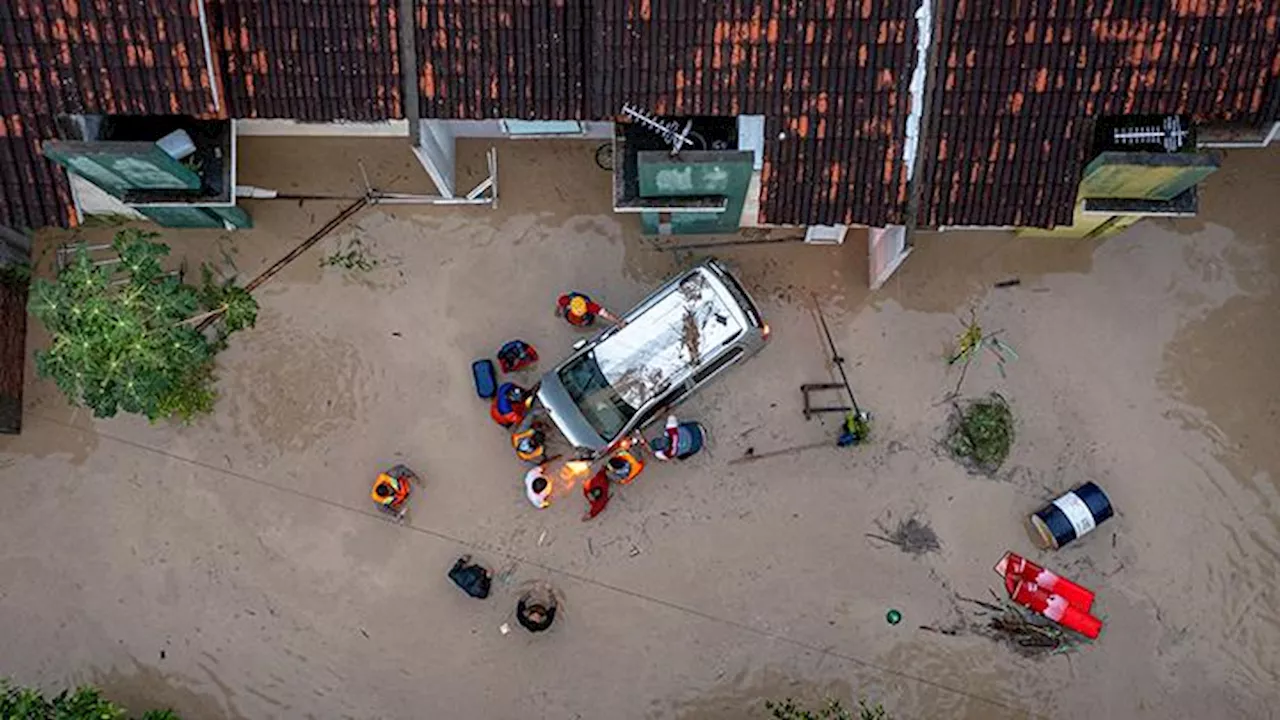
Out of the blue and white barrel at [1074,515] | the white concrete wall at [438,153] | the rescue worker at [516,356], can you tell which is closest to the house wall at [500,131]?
the white concrete wall at [438,153]

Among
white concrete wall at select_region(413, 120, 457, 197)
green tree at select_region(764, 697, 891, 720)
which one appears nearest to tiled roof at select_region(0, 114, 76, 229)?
white concrete wall at select_region(413, 120, 457, 197)

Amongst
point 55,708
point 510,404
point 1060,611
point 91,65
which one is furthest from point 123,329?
point 1060,611

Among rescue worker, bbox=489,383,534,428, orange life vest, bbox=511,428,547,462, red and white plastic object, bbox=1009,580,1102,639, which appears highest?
rescue worker, bbox=489,383,534,428

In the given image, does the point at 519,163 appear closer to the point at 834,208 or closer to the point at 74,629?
the point at 834,208

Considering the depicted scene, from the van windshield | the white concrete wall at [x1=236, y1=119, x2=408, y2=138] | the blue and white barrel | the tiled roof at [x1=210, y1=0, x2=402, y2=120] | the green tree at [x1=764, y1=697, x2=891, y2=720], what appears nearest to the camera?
the tiled roof at [x1=210, y1=0, x2=402, y2=120]

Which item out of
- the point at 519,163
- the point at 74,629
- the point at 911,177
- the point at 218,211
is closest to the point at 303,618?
the point at 74,629

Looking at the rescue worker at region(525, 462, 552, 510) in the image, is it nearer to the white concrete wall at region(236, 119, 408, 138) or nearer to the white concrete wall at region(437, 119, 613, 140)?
the white concrete wall at region(437, 119, 613, 140)

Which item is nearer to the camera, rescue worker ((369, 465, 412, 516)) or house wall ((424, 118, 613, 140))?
rescue worker ((369, 465, 412, 516))
